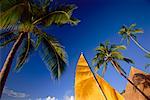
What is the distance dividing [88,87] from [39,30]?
8.66 feet

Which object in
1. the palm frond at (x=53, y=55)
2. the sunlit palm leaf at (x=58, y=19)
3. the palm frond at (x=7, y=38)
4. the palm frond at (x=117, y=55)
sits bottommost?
the palm frond at (x=53, y=55)

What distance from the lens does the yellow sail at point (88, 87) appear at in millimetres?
5582

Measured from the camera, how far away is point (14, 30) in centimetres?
331

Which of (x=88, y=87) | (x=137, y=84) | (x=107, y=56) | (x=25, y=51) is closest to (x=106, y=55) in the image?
(x=107, y=56)

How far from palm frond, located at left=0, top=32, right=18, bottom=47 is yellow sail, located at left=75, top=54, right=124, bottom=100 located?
205cm

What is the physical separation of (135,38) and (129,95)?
2779 mm

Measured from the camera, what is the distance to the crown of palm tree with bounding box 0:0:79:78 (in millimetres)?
3227

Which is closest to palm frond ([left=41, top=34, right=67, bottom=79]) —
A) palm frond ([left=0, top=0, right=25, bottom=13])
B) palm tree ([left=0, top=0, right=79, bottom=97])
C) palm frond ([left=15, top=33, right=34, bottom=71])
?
palm tree ([left=0, top=0, right=79, bottom=97])

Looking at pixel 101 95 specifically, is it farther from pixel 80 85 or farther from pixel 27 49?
pixel 27 49

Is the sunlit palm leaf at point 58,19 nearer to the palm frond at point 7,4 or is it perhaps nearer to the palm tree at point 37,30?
the palm tree at point 37,30

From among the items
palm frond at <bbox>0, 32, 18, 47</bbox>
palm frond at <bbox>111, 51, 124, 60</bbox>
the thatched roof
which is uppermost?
palm frond at <bbox>111, 51, 124, 60</bbox>

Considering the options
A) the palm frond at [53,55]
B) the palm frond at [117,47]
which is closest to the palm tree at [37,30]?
the palm frond at [53,55]

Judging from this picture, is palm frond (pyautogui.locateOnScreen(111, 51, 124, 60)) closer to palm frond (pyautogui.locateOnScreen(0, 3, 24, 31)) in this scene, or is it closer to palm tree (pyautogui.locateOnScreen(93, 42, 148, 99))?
palm tree (pyautogui.locateOnScreen(93, 42, 148, 99))

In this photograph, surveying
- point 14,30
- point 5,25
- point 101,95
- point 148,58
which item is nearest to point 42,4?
point 14,30
